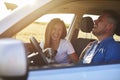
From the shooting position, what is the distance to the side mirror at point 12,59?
7.50 ft

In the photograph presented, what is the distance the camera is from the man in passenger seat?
3.67 m

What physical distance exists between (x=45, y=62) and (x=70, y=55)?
0.97 meters

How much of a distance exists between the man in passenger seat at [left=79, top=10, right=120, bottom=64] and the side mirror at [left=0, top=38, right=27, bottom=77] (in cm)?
133

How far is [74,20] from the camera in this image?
19.5 feet

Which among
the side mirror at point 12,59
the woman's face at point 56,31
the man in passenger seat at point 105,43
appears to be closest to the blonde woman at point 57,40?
the woman's face at point 56,31

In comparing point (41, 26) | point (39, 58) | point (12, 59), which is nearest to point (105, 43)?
point (39, 58)

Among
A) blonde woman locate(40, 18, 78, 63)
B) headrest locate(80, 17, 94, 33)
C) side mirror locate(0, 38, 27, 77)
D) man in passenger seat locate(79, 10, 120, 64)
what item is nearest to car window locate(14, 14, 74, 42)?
blonde woman locate(40, 18, 78, 63)

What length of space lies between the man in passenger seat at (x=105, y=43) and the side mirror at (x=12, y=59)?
1.33 m

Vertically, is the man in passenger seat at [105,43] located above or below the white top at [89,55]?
above

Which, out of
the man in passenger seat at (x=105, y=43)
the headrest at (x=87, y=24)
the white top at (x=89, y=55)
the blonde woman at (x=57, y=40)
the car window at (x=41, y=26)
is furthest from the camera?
the headrest at (x=87, y=24)

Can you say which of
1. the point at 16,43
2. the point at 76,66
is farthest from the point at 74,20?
the point at 16,43

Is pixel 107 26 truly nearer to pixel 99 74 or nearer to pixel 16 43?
pixel 99 74

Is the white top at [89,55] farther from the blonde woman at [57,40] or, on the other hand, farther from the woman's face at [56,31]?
the woman's face at [56,31]

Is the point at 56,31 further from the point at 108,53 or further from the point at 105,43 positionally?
the point at 108,53
